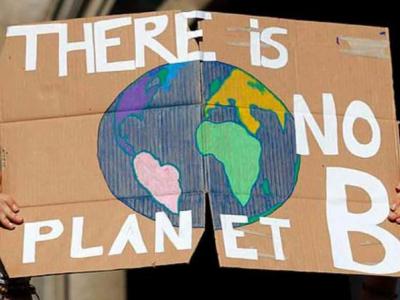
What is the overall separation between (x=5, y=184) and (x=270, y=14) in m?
2.58

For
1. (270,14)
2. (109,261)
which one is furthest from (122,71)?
(270,14)

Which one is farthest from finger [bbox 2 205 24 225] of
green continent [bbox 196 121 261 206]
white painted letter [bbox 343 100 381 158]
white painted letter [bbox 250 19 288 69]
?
white painted letter [bbox 343 100 381 158]

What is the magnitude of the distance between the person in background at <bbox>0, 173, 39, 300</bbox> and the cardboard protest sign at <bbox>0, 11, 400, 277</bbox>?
0.08ft

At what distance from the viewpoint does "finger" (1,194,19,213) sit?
3045mm

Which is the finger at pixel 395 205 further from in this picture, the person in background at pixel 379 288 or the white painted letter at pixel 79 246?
the white painted letter at pixel 79 246

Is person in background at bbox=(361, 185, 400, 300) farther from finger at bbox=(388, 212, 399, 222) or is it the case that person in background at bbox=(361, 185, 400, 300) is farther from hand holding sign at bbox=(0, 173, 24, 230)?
hand holding sign at bbox=(0, 173, 24, 230)

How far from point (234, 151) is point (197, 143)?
10 cm

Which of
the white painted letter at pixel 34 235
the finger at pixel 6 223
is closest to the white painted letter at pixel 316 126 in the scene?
the white painted letter at pixel 34 235

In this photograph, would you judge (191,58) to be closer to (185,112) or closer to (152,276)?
(185,112)

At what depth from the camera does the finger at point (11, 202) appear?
9.99 ft

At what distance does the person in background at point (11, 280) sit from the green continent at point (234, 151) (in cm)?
50

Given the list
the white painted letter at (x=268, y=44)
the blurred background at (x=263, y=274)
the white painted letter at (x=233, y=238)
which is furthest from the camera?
the blurred background at (x=263, y=274)

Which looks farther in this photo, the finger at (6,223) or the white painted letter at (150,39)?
the white painted letter at (150,39)

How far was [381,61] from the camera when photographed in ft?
10.6
